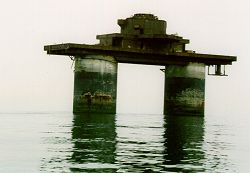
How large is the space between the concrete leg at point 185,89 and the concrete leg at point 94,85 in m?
9.80

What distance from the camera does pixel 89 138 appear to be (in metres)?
32.0

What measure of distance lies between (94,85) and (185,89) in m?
13.3

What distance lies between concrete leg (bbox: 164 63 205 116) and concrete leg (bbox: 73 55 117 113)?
9798 millimetres

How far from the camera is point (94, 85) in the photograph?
6750 cm

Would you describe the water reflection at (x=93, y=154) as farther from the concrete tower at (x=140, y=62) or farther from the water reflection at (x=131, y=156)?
the concrete tower at (x=140, y=62)

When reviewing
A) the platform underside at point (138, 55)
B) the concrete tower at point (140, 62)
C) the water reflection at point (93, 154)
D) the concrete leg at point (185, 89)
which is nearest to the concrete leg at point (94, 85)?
the concrete tower at point (140, 62)

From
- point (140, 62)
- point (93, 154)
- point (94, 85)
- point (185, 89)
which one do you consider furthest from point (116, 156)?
point (185, 89)

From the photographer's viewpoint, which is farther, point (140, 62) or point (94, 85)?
point (140, 62)

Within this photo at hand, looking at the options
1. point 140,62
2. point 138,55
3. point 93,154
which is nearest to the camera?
point 93,154

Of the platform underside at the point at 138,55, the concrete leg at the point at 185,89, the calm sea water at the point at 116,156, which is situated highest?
the platform underside at the point at 138,55

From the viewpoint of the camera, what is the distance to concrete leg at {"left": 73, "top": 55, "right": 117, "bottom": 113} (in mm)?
67500

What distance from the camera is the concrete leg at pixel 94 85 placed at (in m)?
67.5

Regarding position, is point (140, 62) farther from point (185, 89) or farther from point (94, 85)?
point (94, 85)

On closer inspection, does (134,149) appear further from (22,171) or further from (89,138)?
(22,171)
